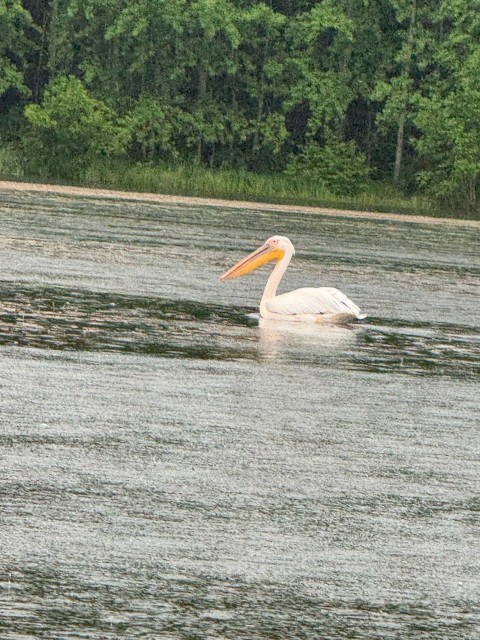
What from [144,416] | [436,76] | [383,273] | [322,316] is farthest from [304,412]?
[436,76]

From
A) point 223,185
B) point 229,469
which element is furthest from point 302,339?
point 223,185

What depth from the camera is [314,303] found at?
18.0 meters

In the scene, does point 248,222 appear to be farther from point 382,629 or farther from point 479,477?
point 382,629

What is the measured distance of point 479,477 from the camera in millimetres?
9477

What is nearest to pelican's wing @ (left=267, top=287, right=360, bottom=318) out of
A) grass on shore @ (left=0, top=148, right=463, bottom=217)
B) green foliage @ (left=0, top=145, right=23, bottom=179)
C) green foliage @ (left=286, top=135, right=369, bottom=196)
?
grass on shore @ (left=0, top=148, right=463, bottom=217)

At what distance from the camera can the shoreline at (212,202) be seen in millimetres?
47781

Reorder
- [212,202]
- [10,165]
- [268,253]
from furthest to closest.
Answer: [10,165] < [212,202] < [268,253]

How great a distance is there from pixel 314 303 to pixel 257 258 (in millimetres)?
2838

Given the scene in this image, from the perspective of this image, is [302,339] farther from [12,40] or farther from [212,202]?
[12,40]

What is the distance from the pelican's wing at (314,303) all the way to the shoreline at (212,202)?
94.0 ft

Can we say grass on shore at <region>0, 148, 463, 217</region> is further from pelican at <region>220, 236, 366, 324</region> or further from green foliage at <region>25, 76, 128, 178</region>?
pelican at <region>220, 236, 366, 324</region>

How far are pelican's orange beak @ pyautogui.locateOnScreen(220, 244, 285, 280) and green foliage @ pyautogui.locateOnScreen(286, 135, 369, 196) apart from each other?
138 ft

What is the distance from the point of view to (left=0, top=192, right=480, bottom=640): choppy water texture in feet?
21.6

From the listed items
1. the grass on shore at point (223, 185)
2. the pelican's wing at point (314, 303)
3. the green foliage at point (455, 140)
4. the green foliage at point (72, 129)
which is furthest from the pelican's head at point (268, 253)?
the green foliage at point (455, 140)
